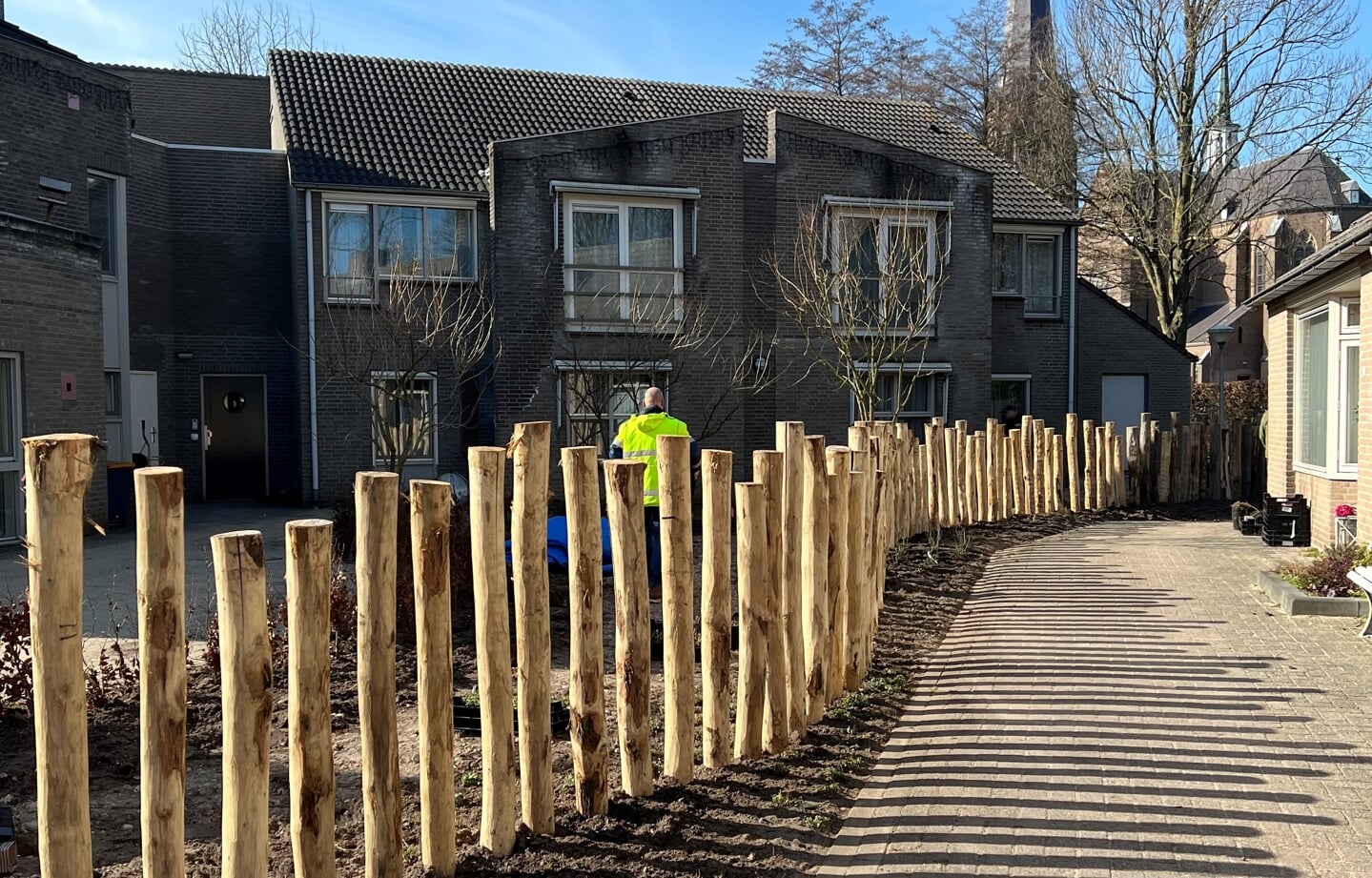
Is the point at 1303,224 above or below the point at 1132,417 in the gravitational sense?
above

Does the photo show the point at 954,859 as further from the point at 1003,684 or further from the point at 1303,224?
the point at 1303,224

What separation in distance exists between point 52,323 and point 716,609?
1304cm

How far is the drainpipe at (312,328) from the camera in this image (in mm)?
20391

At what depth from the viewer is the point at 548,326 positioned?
67.2ft

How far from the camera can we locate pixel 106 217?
64.5 ft

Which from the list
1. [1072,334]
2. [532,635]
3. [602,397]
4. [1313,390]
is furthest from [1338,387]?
[1072,334]

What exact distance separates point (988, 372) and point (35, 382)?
55.1 ft

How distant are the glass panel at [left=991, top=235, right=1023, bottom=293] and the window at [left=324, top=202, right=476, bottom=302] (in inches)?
446

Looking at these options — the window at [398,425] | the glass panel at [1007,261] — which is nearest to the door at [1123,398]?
the glass panel at [1007,261]

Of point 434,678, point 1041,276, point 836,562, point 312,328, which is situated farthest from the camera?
point 1041,276

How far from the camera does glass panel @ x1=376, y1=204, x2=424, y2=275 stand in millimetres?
20828

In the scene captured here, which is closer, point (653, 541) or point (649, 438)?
point (649, 438)

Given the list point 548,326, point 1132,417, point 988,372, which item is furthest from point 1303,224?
point 548,326

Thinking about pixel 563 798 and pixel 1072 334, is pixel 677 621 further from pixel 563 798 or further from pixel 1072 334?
pixel 1072 334
